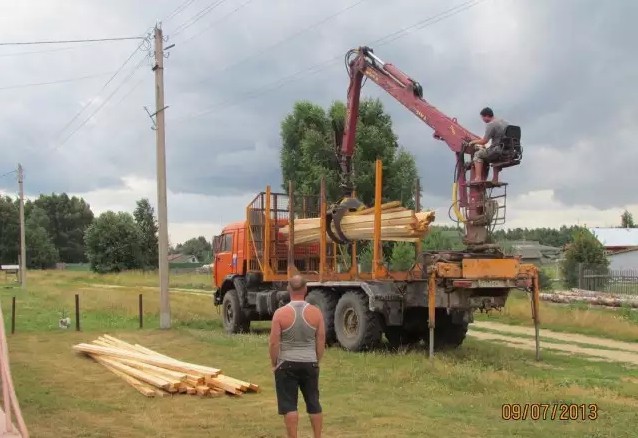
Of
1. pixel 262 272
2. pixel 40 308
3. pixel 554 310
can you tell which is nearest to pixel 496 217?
pixel 262 272

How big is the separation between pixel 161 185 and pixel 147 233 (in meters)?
72.0

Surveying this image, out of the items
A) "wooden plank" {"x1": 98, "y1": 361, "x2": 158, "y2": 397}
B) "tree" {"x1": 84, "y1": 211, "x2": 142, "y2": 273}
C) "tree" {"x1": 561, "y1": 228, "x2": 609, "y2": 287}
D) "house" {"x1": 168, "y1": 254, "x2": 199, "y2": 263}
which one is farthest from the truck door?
"house" {"x1": 168, "y1": 254, "x2": 199, "y2": 263}

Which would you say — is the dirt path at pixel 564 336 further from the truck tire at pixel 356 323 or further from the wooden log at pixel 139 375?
the wooden log at pixel 139 375

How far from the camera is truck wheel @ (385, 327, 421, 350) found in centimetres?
1550

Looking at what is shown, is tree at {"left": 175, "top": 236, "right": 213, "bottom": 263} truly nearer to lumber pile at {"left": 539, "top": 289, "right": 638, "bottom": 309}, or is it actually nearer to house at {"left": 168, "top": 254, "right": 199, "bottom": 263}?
house at {"left": 168, "top": 254, "right": 199, "bottom": 263}

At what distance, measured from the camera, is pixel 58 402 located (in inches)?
373

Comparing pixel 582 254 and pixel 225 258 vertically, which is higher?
pixel 225 258

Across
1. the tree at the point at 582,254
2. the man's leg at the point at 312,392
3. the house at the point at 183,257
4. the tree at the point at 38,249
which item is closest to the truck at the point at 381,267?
the man's leg at the point at 312,392

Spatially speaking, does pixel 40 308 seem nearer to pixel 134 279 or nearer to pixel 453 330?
pixel 453 330

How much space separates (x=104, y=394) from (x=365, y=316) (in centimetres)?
539

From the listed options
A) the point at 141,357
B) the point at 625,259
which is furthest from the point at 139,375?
the point at 625,259

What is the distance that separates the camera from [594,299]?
85.8ft

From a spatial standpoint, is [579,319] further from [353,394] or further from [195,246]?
[195,246]

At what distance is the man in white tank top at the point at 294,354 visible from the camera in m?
6.57
